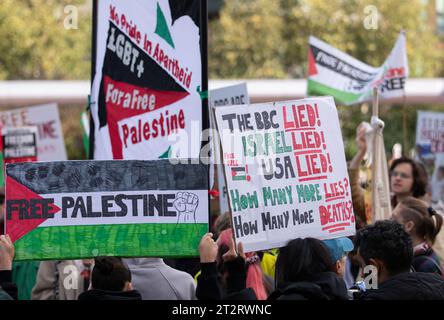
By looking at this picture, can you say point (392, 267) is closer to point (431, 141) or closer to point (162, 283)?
point (162, 283)

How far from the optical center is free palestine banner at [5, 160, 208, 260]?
489 centimetres

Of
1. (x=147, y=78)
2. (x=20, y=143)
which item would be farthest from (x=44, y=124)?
(x=147, y=78)

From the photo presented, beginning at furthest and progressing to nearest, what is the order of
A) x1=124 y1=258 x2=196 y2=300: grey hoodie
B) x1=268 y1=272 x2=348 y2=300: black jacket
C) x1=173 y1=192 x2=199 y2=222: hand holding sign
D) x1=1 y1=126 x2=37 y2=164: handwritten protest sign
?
x1=1 y1=126 x2=37 y2=164: handwritten protest sign, x1=124 y1=258 x2=196 y2=300: grey hoodie, x1=173 y1=192 x2=199 y2=222: hand holding sign, x1=268 y1=272 x2=348 y2=300: black jacket

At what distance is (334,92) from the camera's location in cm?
999

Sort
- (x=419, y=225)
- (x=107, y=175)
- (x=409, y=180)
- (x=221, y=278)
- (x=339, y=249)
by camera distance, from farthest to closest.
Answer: (x=409, y=180) → (x=419, y=225) → (x=339, y=249) → (x=107, y=175) → (x=221, y=278)

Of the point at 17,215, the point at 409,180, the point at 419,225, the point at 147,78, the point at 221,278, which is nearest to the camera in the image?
the point at 221,278

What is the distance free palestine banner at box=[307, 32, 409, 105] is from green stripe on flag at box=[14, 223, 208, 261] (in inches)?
189

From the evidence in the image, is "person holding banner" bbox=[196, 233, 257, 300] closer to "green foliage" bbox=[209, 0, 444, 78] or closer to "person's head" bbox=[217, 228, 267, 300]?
"person's head" bbox=[217, 228, 267, 300]

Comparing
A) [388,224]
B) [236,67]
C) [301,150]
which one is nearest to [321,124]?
[301,150]

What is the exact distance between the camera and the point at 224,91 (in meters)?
8.02

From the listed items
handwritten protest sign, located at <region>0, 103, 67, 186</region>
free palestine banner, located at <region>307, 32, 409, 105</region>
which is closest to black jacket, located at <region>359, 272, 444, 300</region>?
free palestine banner, located at <region>307, 32, 409, 105</region>

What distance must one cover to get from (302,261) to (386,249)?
0.61 meters
